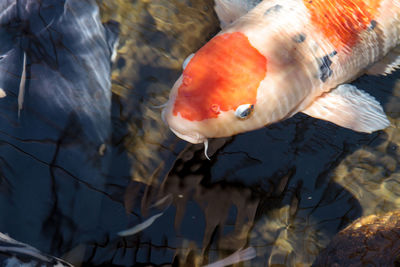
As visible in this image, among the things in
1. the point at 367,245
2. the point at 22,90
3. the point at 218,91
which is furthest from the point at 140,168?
the point at 367,245

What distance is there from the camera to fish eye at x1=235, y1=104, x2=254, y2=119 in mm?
3020

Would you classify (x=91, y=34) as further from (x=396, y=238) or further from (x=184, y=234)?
(x=396, y=238)

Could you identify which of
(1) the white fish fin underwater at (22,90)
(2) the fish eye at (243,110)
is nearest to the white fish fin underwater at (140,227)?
(2) the fish eye at (243,110)

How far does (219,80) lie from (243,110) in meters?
0.25

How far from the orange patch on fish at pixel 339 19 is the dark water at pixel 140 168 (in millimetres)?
554

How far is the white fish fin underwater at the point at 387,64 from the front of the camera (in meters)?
3.90

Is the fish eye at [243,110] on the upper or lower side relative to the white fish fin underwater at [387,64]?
upper

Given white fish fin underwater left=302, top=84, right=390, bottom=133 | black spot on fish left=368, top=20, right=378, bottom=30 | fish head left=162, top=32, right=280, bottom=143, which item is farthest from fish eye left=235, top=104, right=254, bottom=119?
black spot on fish left=368, top=20, right=378, bottom=30

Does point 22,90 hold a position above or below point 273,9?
below

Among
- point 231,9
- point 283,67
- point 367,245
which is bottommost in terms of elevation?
point 367,245

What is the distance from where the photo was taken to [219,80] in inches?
117

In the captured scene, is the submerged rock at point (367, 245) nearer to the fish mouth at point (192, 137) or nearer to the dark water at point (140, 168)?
the dark water at point (140, 168)

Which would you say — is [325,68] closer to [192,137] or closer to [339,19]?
[339,19]

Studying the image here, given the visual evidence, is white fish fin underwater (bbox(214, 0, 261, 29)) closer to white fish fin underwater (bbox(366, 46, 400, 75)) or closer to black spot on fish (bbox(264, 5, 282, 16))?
black spot on fish (bbox(264, 5, 282, 16))
